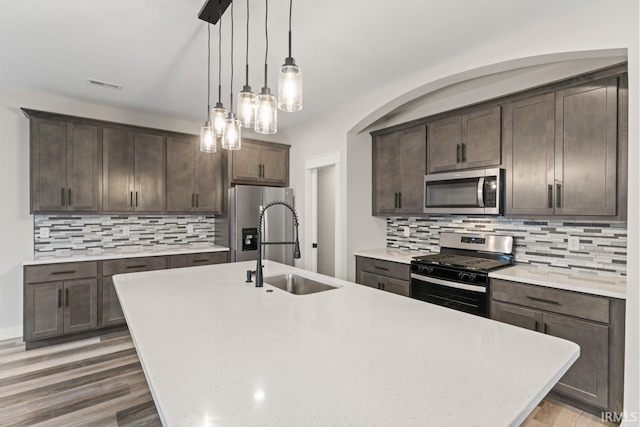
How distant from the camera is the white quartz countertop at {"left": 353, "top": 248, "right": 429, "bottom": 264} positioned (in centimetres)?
333

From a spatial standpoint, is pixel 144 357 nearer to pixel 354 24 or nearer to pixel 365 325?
pixel 365 325

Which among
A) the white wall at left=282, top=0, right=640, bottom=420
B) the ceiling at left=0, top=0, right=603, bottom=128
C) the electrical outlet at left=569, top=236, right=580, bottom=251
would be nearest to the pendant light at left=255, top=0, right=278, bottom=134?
the ceiling at left=0, top=0, right=603, bottom=128

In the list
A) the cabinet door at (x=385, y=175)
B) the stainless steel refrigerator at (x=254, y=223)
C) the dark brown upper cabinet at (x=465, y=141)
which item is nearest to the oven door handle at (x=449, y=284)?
the cabinet door at (x=385, y=175)

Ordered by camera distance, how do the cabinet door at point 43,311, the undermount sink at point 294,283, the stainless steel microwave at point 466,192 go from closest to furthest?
1. the undermount sink at point 294,283
2. the stainless steel microwave at point 466,192
3. the cabinet door at point 43,311

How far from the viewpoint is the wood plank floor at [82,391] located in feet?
6.90

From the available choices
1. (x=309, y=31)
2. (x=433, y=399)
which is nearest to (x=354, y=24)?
(x=309, y=31)

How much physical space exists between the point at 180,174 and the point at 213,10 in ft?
8.30

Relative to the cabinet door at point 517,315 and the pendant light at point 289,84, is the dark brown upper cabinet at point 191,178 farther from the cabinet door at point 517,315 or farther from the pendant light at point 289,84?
the cabinet door at point 517,315

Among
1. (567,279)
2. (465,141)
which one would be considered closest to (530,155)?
(465,141)

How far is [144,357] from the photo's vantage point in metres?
1.05

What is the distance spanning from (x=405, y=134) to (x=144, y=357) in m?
3.21

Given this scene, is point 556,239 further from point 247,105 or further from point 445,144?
point 247,105

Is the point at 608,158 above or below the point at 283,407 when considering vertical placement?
above

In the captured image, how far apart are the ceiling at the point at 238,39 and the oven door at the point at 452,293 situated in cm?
186
